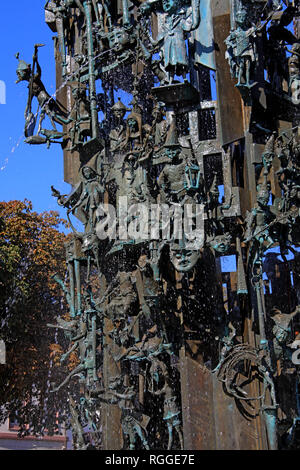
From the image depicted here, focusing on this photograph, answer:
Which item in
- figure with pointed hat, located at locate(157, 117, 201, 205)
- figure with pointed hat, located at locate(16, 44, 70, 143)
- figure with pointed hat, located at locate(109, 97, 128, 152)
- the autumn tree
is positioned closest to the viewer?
figure with pointed hat, located at locate(157, 117, 201, 205)

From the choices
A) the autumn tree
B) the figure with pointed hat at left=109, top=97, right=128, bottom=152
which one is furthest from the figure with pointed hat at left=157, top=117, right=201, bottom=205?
the autumn tree

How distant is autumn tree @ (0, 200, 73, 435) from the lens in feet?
83.9

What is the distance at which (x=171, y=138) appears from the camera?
13141 mm

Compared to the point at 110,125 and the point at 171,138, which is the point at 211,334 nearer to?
the point at 171,138

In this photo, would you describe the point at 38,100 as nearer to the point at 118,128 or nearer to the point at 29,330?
the point at 118,128

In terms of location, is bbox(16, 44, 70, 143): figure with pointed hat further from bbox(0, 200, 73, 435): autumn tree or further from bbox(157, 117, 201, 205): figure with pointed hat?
bbox(0, 200, 73, 435): autumn tree

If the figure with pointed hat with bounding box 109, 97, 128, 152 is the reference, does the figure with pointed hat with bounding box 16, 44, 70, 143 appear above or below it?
above

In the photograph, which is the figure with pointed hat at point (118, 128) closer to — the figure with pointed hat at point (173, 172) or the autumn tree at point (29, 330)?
the figure with pointed hat at point (173, 172)

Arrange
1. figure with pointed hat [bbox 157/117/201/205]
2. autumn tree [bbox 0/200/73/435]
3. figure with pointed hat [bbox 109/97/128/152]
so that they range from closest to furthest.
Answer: figure with pointed hat [bbox 157/117/201/205]
figure with pointed hat [bbox 109/97/128/152]
autumn tree [bbox 0/200/73/435]

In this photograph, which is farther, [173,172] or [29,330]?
[29,330]

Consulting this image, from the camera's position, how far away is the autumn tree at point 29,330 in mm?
25562

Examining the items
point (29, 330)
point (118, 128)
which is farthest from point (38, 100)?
point (29, 330)

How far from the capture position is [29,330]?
26.2 metres
